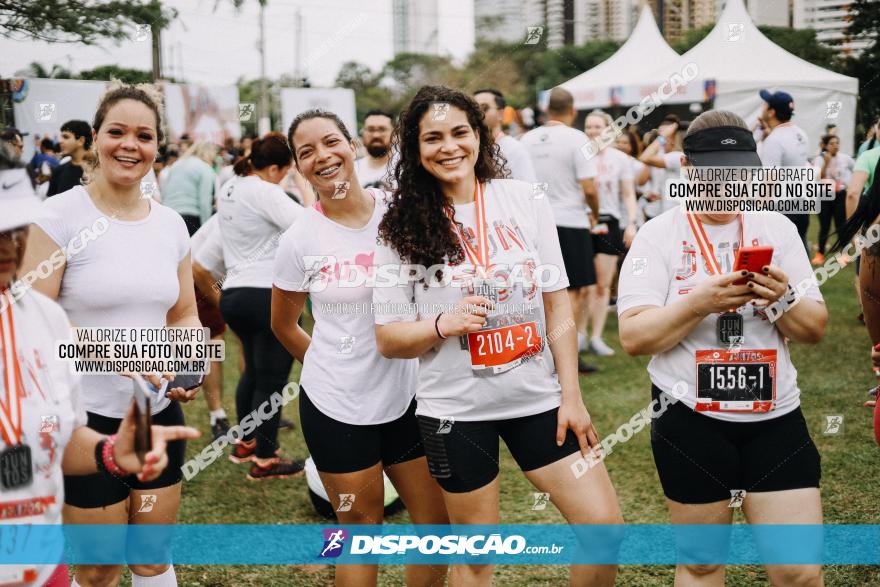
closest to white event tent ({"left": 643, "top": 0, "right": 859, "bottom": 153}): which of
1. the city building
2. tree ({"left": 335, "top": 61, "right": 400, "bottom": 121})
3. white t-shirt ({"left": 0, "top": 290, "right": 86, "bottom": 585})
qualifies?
the city building

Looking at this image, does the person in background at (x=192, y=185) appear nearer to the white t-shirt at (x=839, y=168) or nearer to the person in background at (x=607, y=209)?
the person in background at (x=607, y=209)

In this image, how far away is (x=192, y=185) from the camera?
803 cm

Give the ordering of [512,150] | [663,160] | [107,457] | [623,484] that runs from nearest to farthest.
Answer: [107,457] → [623,484] → [512,150] → [663,160]

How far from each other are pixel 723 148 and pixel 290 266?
1569 millimetres

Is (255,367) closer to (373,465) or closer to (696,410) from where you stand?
(373,465)

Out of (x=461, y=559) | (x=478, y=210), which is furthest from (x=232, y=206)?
(x=461, y=559)

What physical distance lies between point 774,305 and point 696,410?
0.41 m

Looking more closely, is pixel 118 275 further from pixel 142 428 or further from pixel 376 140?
pixel 376 140

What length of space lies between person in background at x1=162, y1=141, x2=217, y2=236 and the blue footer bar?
14.2 feet

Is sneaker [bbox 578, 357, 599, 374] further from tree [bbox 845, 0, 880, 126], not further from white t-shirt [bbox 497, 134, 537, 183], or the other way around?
tree [bbox 845, 0, 880, 126]

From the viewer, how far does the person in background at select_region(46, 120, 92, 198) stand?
255 inches

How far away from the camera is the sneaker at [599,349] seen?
803 cm

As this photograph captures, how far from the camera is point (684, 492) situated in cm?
261

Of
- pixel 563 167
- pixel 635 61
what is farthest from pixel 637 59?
pixel 563 167
